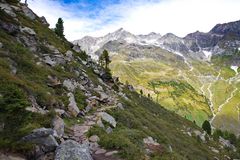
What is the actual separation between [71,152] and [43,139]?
2.11 metres

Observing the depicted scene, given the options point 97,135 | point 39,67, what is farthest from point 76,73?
point 97,135

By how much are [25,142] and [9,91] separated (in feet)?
16.4

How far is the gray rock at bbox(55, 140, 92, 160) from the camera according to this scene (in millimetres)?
18516

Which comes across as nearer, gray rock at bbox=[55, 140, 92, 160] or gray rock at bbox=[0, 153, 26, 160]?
gray rock at bbox=[0, 153, 26, 160]

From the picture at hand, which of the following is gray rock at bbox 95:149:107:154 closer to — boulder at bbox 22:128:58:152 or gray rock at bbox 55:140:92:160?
gray rock at bbox 55:140:92:160

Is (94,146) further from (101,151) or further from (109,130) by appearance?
(109,130)

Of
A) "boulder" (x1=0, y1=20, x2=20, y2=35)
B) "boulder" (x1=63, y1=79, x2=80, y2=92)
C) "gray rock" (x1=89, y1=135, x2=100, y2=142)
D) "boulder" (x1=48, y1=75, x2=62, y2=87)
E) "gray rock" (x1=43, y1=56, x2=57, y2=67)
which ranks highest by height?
"boulder" (x1=0, y1=20, x2=20, y2=35)

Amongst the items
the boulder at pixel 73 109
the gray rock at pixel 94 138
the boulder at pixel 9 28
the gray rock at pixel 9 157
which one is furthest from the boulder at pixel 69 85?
the gray rock at pixel 9 157

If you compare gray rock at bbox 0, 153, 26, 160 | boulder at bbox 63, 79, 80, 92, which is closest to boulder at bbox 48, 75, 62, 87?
boulder at bbox 63, 79, 80, 92

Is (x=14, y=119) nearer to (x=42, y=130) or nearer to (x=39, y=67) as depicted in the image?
(x=42, y=130)

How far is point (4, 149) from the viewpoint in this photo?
17828 mm

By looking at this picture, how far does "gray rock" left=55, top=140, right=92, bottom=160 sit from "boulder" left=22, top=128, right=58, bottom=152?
55 cm

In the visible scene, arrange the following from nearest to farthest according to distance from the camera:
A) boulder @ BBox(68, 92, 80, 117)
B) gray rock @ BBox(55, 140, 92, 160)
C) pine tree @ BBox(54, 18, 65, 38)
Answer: gray rock @ BBox(55, 140, 92, 160) < boulder @ BBox(68, 92, 80, 117) < pine tree @ BBox(54, 18, 65, 38)

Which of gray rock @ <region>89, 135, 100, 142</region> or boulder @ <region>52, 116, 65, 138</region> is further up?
boulder @ <region>52, 116, 65, 138</region>
